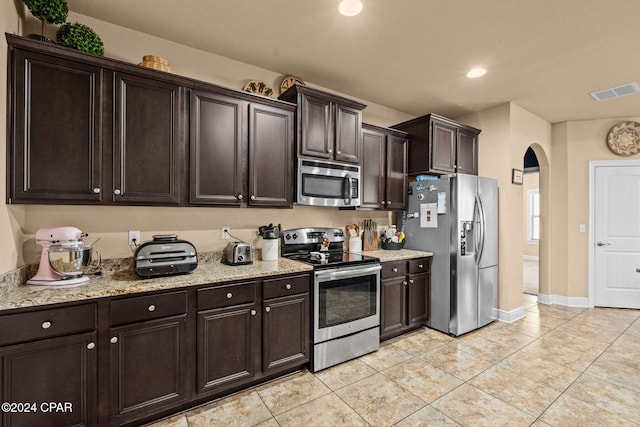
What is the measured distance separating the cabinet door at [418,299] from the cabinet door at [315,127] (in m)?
1.72

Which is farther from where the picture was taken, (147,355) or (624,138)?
(624,138)

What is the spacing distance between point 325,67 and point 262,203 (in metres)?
1.54

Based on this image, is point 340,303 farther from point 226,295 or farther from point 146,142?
point 146,142

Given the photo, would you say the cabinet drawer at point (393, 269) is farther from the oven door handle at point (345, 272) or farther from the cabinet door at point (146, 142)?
the cabinet door at point (146, 142)

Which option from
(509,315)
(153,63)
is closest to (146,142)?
(153,63)

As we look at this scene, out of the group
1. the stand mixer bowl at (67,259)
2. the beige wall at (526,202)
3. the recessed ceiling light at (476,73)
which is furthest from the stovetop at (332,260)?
the beige wall at (526,202)

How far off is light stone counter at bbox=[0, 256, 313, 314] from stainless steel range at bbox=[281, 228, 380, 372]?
0.83 ft

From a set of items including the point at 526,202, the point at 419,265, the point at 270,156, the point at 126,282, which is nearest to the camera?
the point at 126,282

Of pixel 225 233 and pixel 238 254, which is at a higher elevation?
pixel 225 233

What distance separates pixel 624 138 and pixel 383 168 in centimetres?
377

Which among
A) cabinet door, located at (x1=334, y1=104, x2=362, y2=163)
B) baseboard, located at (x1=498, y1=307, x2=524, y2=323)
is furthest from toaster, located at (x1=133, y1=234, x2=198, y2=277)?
baseboard, located at (x1=498, y1=307, x2=524, y2=323)

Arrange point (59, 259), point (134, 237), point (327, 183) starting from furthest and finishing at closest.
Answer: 1. point (327, 183)
2. point (134, 237)
3. point (59, 259)

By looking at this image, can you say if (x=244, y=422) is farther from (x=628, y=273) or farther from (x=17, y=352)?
(x=628, y=273)

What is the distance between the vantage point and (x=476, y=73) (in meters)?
3.12
